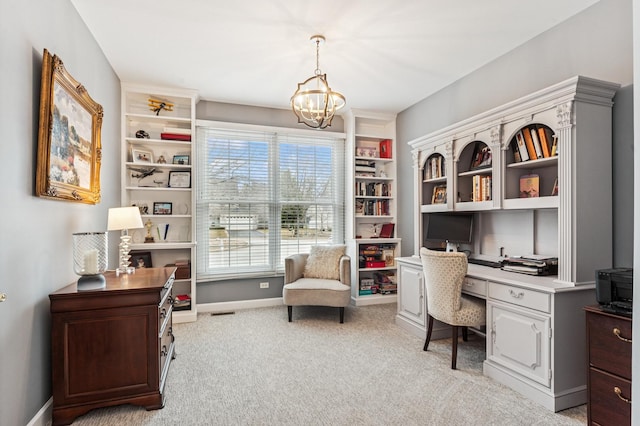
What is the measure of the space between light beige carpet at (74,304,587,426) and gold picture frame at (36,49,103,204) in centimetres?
152

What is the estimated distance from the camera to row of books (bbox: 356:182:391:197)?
16.1 ft

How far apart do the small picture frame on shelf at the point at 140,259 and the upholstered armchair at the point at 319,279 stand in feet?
5.47

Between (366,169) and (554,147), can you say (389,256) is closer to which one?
(366,169)

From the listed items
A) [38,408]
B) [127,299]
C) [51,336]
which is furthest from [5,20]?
[38,408]

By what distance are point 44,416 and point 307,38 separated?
3.33 meters

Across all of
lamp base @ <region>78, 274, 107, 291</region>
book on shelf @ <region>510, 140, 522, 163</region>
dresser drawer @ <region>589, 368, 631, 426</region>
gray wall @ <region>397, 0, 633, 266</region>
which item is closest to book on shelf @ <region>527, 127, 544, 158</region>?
book on shelf @ <region>510, 140, 522, 163</region>

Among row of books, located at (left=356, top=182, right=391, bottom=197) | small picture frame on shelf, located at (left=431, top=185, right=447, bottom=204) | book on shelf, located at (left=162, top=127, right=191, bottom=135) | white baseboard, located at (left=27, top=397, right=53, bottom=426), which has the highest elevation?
book on shelf, located at (left=162, top=127, right=191, bottom=135)

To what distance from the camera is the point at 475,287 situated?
111 inches

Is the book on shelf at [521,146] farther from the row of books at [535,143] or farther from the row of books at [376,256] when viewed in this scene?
the row of books at [376,256]

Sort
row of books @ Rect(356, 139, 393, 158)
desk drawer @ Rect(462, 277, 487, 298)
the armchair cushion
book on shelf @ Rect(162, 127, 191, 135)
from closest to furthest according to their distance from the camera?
desk drawer @ Rect(462, 277, 487, 298)
book on shelf @ Rect(162, 127, 191, 135)
the armchair cushion
row of books @ Rect(356, 139, 393, 158)

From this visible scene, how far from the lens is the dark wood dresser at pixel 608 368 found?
1.76 meters

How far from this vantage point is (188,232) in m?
4.30

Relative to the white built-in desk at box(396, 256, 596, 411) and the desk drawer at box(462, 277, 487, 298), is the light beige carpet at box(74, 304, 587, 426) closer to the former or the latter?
the white built-in desk at box(396, 256, 596, 411)

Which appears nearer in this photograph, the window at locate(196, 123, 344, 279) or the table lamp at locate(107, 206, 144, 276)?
the table lamp at locate(107, 206, 144, 276)
